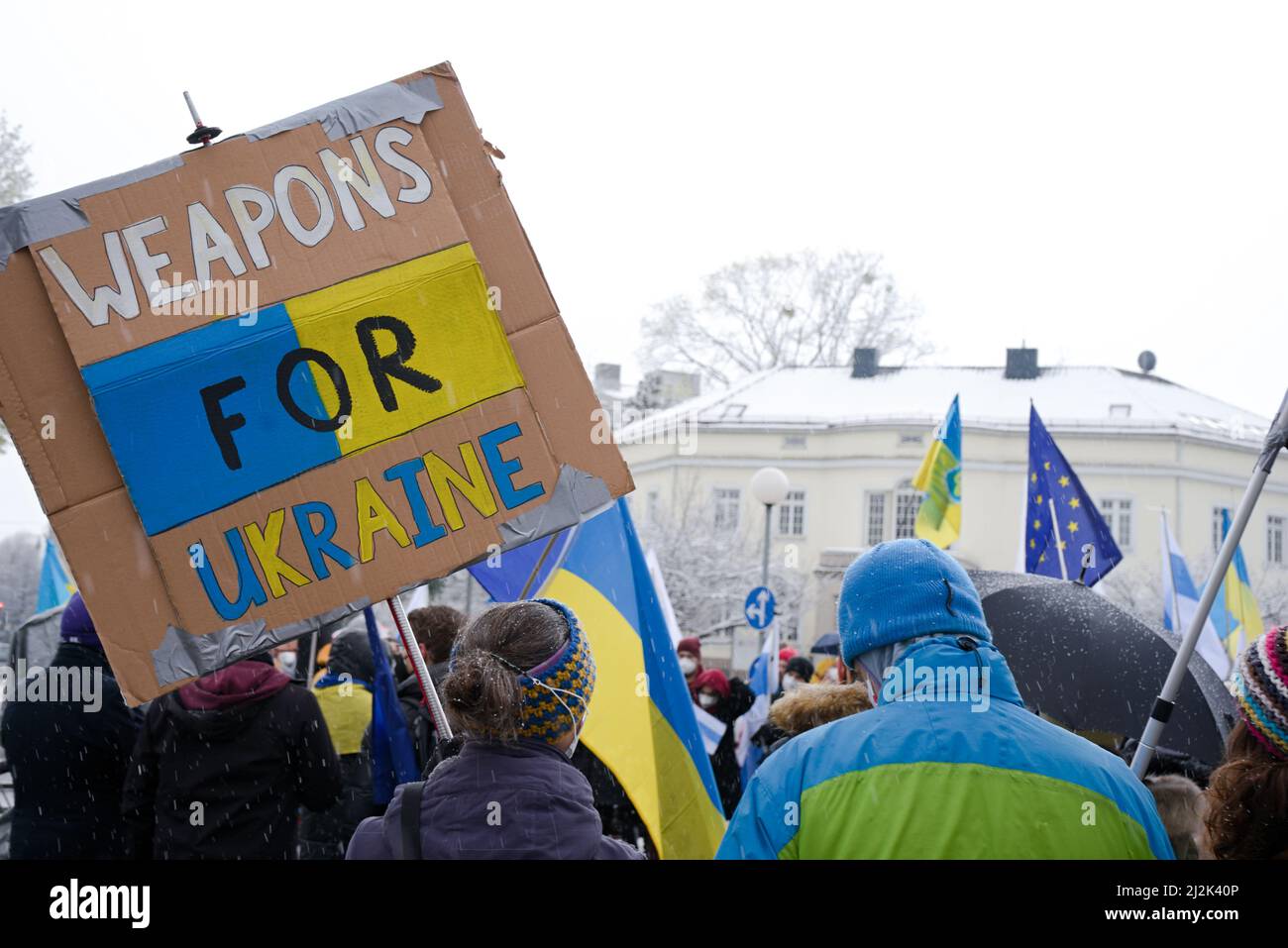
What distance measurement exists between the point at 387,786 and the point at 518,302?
203 centimetres

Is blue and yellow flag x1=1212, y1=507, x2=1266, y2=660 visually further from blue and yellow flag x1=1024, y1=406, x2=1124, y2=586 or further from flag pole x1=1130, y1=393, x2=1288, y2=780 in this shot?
flag pole x1=1130, y1=393, x2=1288, y2=780

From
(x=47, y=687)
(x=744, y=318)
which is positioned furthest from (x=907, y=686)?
(x=744, y=318)

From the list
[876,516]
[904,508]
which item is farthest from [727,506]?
[904,508]

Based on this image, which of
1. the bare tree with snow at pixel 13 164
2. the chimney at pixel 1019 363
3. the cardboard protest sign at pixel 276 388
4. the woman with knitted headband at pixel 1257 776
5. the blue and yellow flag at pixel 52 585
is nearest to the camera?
the woman with knitted headband at pixel 1257 776

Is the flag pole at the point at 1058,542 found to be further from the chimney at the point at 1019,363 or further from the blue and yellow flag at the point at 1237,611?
the chimney at the point at 1019,363

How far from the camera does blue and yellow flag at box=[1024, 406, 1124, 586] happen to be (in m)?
8.22

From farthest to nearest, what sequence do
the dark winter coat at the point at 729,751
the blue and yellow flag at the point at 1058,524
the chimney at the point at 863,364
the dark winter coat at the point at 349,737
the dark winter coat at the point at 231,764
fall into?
the chimney at the point at 863,364 → the dark winter coat at the point at 729,751 → the blue and yellow flag at the point at 1058,524 → the dark winter coat at the point at 349,737 → the dark winter coat at the point at 231,764

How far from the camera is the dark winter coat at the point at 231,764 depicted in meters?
4.11

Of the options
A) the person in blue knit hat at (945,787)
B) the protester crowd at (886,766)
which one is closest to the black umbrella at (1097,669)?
the protester crowd at (886,766)

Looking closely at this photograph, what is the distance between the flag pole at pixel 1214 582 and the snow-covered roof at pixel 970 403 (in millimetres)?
45752

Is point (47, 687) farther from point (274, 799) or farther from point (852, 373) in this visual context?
point (852, 373)

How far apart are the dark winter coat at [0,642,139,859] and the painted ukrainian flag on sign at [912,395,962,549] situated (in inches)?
313

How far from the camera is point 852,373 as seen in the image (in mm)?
51906

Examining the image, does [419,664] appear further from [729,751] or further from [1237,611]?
[1237,611]
